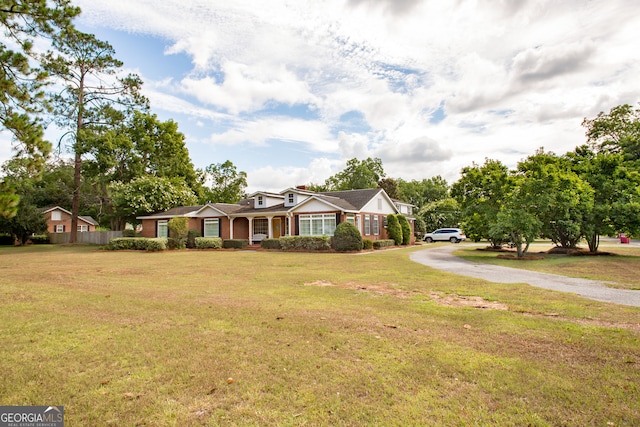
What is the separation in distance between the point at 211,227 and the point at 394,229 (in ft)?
54.5

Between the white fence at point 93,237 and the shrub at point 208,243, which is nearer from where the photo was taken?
the shrub at point 208,243

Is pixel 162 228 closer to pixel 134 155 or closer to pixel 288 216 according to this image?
pixel 134 155

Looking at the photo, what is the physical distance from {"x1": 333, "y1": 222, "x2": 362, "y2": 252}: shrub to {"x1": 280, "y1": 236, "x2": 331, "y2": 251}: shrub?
1085 millimetres

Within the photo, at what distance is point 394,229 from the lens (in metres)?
31.0

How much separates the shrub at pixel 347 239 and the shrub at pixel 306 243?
Result: 42.7 inches

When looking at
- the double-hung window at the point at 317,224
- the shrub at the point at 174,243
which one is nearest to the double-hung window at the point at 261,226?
the double-hung window at the point at 317,224

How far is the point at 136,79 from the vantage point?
116ft

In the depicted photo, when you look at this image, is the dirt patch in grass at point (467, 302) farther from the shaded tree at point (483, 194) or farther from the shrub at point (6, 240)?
the shrub at point (6, 240)

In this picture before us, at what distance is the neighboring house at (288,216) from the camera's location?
2778cm

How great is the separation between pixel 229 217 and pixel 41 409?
94.3ft

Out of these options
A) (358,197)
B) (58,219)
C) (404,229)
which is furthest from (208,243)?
(58,219)

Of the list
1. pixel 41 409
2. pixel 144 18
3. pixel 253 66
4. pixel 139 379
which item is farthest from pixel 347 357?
pixel 253 66

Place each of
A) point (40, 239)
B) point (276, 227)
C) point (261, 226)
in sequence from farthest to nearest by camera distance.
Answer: point (40, 239) → point (261, 226) → point (276, 227)

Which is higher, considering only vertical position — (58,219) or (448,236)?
(58,219)
